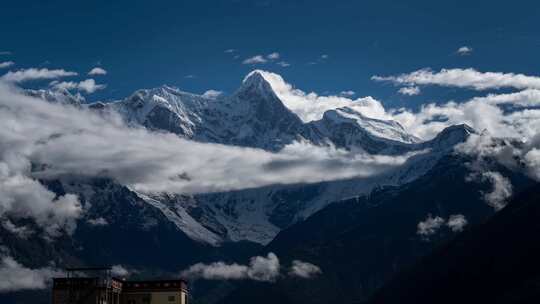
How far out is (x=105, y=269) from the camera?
646ft

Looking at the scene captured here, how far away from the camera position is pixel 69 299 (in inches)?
7746

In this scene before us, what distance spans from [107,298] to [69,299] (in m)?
7.15

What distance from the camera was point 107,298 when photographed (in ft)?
641

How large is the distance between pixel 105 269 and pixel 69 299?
27.4 ft

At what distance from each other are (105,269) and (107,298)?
17.2 feet
